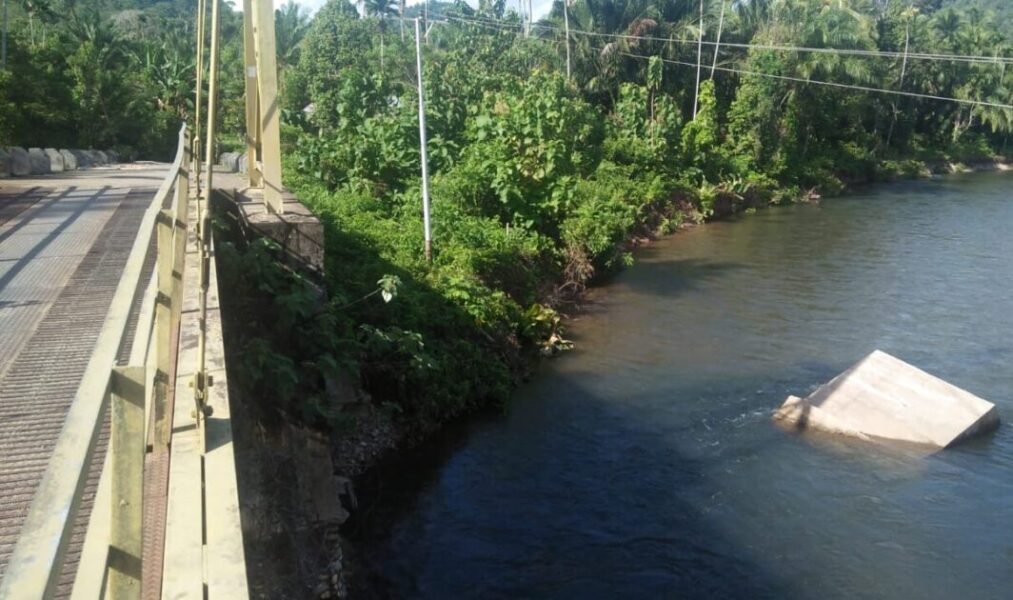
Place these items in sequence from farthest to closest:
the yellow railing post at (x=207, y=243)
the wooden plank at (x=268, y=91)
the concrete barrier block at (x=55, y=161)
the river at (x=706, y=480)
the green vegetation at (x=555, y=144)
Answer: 1. the concrete barrier block at (x=55, y=161)
2. the green vegetation at (x=555, y=144)
3. the river at (x=706, y=480)
4. the wooden plank at (x=268, y=91)
5. the yellow railing post at (x=207, y=243)

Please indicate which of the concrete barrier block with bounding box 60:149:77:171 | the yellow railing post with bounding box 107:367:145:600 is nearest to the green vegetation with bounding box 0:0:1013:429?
the concrete barrier block with bounding box 60:149:77:171

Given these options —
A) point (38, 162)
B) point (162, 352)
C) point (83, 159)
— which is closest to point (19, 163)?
point (38, 162)

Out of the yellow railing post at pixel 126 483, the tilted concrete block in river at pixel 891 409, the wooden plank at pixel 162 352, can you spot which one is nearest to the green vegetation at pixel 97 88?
the tilted concrete block in river at pixel 891 409

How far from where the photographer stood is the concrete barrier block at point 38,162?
19.5 meters

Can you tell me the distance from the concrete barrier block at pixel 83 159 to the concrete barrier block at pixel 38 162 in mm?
3106

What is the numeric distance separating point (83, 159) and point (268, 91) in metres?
19.4

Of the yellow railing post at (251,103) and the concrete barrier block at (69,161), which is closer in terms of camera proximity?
the yellow railing post at (251,103)

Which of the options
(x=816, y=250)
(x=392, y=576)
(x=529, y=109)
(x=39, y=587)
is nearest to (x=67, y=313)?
(x=392, y=576)

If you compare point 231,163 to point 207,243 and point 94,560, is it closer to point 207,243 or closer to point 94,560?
point 207,243

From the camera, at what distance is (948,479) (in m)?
9.99

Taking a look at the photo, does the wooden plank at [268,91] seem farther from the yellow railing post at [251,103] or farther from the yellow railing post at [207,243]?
the yellow railing post at [207,243]

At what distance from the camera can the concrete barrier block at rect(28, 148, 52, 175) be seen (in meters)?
19.5

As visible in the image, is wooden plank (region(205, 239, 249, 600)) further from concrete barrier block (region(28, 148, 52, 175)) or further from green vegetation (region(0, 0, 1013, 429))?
concrete barrier block (region(28, 148, 52, 175))

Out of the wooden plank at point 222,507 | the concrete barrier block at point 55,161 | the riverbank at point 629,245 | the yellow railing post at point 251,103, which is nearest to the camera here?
the wooden plank at point 222,507
